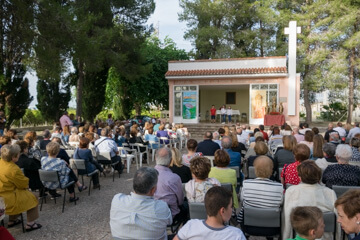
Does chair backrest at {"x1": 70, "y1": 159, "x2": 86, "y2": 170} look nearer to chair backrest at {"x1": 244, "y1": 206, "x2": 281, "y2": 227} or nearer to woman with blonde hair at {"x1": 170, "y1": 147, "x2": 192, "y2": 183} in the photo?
woman with blonde hair at {"x1": 170, "y1": 147, "x2": 192, "y2": 183}

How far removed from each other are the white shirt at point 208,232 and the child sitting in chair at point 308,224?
344 mm

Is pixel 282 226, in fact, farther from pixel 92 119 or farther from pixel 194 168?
pixel 92 119

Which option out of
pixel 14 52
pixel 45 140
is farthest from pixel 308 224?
pixel 14 52

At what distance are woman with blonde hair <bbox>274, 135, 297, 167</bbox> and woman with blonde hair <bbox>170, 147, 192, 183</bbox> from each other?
1969 millimetres

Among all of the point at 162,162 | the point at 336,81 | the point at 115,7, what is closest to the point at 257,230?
the point at 162,162

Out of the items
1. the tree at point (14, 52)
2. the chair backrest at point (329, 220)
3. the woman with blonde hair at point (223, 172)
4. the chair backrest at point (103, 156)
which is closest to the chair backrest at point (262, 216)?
the chair backrest at point (329, 220)

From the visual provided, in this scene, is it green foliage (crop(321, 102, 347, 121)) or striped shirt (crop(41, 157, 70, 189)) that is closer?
striped shirt (crop(41, 157, 70, 189))

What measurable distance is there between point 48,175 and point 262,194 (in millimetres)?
3247

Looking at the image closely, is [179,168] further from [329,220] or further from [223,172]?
[329,220]

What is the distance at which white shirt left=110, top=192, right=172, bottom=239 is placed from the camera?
2355 millimetres

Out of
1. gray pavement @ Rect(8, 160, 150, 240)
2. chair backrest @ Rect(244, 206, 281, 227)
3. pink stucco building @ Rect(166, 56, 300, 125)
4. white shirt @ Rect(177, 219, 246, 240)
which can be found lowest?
gray pavement @ Rect(8, 160, 150, 240)

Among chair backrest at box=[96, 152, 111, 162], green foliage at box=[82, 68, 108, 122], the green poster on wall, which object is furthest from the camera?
green foliage at box=[82, 68, 108, 122]

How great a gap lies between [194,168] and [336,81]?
2126 cm

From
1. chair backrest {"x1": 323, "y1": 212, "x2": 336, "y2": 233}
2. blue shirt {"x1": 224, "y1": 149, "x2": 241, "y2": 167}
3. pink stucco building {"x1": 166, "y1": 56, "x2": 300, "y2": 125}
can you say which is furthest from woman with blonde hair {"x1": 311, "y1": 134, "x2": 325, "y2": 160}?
pink stucco building {"x1": 166, "y1": 56, "x2": 300, "y2": 125}
